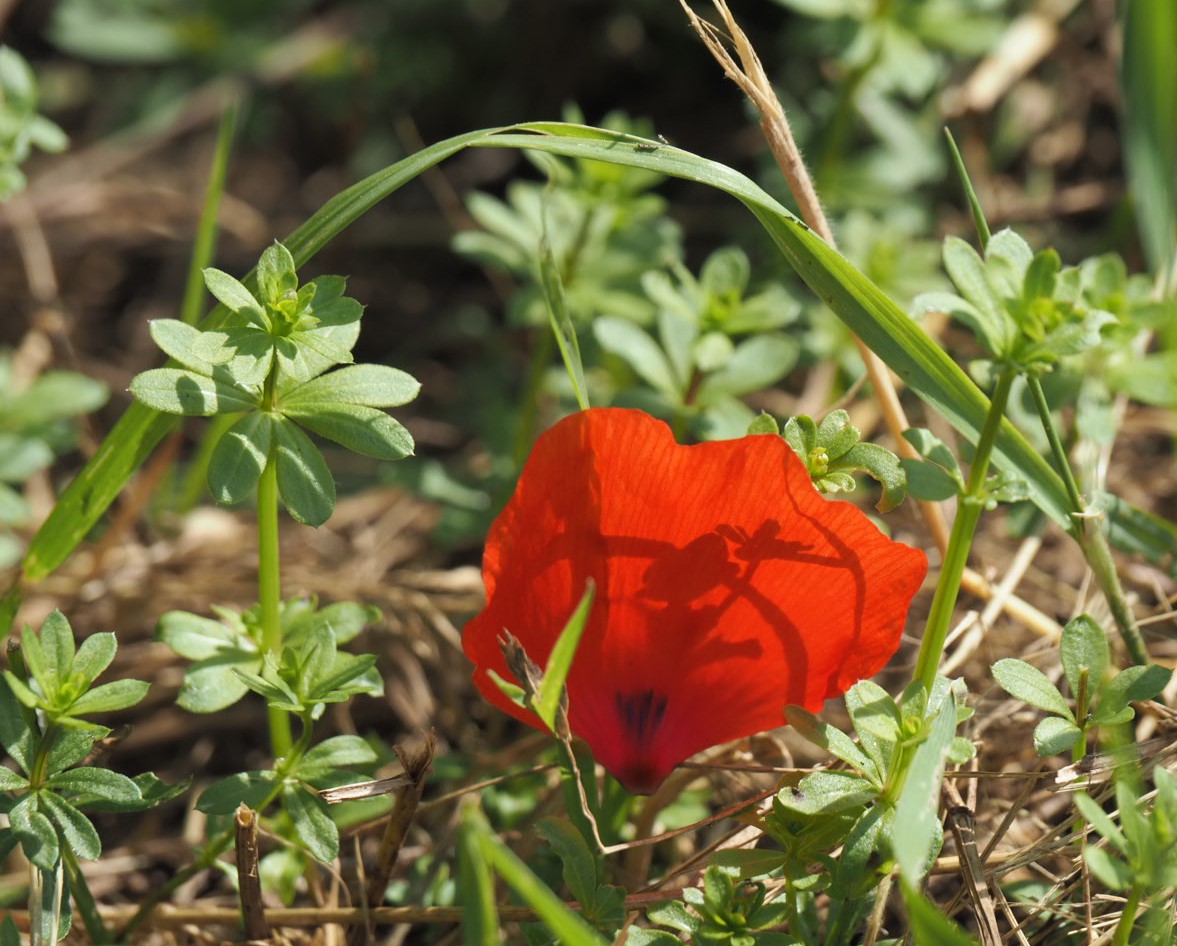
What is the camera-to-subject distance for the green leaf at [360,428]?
1.47 metres

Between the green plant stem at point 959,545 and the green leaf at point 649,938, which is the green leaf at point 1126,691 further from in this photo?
the green leaf at point 649,938

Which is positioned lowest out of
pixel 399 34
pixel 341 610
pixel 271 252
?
pixel 341 610

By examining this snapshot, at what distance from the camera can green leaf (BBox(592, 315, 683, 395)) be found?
2041 mm

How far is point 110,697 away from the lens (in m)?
1.48

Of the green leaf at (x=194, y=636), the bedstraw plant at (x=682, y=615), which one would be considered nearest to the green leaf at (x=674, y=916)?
the bedstraw plant at (x=682, y=615)

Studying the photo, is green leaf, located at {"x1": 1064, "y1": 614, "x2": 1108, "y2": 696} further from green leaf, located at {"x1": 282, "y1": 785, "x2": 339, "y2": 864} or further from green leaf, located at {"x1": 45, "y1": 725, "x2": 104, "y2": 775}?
green leaf, located at {"x1": 45, "y1": 725, "x2": 104, "y2": 775}

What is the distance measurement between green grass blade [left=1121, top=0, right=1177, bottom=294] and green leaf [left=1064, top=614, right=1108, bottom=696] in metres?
0.43

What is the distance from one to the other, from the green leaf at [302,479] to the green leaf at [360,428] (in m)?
0.02

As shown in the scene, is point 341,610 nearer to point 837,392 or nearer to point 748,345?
point 748,345

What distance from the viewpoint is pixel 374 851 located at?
192 centimetres

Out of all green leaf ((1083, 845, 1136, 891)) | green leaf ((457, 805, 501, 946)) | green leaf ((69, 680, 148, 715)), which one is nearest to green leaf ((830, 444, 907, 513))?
green leaf ((1083, 845, 1136, 891))

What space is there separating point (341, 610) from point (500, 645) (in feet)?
1.11

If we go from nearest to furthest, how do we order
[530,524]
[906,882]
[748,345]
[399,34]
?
[906,882] → [530,524] → [748,345] → [399,34]

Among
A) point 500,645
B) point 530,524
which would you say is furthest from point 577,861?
point 530,524
